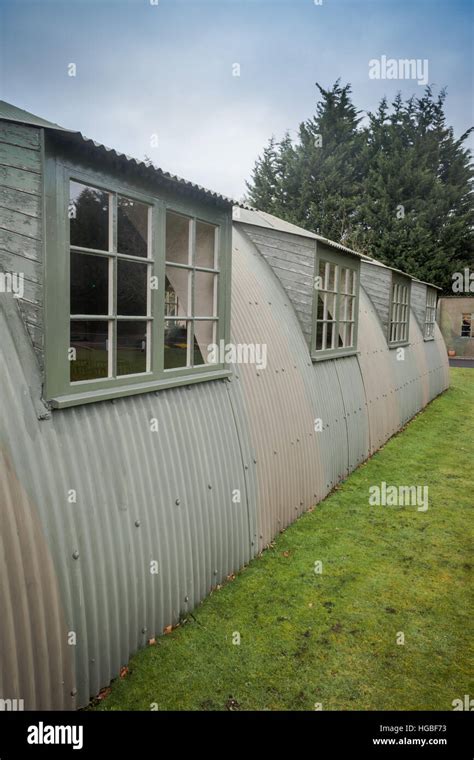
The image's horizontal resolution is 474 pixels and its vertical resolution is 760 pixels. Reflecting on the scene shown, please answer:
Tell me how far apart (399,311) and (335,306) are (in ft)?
19.6

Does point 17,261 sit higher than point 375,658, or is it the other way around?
point 17,261

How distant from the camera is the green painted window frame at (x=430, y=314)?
17.8m

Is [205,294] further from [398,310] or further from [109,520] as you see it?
[398,310]

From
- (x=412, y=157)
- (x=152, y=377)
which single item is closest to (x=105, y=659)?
(x=152, y=377)

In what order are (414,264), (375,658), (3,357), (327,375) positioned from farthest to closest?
(414,264), (327,375), (375,658), (3,357)

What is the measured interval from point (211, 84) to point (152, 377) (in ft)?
136

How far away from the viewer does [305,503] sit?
24.2 ft

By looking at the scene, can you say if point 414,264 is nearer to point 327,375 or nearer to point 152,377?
point 327,375

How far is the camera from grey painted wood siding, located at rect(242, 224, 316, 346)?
8102 millimetres

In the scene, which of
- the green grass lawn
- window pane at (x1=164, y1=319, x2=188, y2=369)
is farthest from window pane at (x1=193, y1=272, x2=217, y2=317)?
the green grass lawn

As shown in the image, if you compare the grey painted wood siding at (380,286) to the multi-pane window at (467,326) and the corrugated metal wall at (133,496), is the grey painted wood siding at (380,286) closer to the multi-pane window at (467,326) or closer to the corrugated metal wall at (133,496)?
the corrugated metal wall at (133,496)

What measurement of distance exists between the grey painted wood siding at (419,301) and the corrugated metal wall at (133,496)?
32.2 feet
